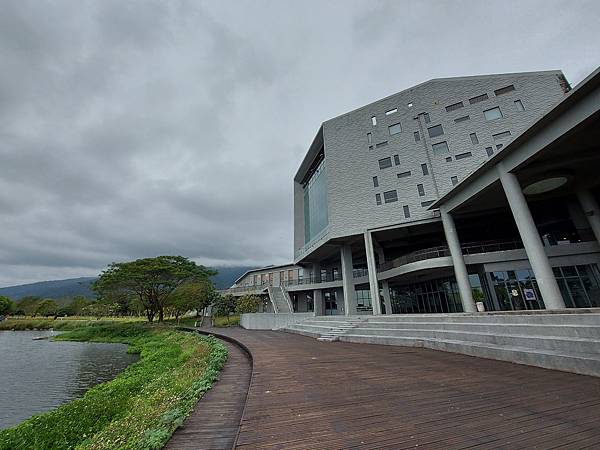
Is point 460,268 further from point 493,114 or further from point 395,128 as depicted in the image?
point 395,128

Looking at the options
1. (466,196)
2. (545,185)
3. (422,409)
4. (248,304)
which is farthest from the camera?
(248,304)

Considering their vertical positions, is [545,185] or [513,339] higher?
[545,185]

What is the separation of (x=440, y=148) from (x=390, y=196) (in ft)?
20.0

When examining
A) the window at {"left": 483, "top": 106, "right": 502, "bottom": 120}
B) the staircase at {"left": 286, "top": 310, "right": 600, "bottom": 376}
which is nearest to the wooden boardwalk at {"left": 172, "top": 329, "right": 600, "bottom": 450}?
the staircase at {"left": 286, "top": 310, "right": 600, "bottom": 376}

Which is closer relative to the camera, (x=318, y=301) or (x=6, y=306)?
(x=318, y=301)

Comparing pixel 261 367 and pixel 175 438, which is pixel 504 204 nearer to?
pixel 261 367

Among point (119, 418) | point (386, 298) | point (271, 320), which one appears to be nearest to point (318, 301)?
point (271, 320)

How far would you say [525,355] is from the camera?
672cm

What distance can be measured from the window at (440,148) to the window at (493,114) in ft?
13.0

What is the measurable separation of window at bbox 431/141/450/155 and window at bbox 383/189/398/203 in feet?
16.6

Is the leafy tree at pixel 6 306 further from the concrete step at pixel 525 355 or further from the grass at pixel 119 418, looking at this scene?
the concrete step at pixel 525 355

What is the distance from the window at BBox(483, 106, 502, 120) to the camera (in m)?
22.1

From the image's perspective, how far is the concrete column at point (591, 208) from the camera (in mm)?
16172

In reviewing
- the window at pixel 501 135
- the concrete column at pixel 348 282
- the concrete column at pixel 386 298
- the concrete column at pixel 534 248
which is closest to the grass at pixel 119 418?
the concrete column at pixel 534 248
